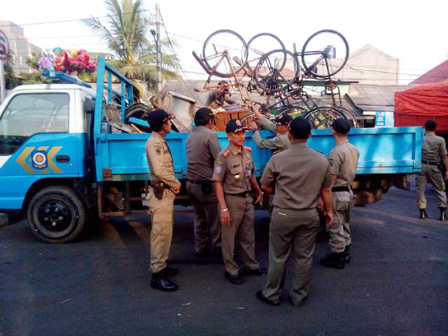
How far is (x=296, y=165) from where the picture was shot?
298 centimetres

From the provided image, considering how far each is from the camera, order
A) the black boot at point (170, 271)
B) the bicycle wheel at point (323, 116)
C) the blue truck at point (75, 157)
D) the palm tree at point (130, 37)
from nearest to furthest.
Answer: the black boot at point (170, 271), the blue truck at point (75, 157), the bicycle wheel at point (323, 116), the palm tree at point (130, 37)

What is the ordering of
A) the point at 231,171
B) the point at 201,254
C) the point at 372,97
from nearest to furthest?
the point at 231,171
the point at 201,254
the point at 372,97

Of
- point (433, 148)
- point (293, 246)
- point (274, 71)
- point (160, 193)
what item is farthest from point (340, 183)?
point (433, 148)

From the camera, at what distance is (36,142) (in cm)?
478

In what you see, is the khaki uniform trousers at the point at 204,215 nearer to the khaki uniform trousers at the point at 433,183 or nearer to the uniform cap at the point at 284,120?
the uniform cap at the point at 284,120

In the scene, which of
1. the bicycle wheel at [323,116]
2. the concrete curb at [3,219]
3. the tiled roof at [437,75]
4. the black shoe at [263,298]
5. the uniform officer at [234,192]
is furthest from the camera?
the tiled roof at [437,75]

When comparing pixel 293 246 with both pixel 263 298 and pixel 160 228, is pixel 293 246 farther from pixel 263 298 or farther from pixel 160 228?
pixel 160 228

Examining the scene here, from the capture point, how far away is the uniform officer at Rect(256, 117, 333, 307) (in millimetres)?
2994

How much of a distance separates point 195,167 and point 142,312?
169 centimetres

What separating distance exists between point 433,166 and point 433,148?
0.32 meters

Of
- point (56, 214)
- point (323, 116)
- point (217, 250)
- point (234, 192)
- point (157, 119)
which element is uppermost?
point (323, 116)

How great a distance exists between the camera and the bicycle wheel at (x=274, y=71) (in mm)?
6074

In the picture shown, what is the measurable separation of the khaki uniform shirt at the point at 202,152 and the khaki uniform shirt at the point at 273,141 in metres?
0.59

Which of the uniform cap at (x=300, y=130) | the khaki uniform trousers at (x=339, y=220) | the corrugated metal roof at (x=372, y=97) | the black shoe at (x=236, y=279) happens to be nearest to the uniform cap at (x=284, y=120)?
the khaki uniform trousers at (x=339, y=220)
